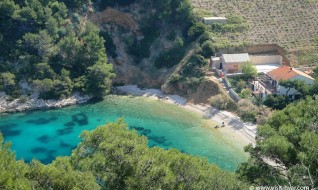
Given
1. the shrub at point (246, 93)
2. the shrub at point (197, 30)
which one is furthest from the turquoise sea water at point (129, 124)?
the shrub at point (197, 30)

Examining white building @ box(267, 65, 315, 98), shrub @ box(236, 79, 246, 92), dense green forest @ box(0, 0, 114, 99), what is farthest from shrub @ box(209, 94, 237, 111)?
dense green forest @ box(0, 0, 114, 99)

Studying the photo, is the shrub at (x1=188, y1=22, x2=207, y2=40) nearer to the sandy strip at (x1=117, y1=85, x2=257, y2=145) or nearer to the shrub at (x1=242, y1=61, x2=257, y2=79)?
the shrub at (x1=242, y1=61, x2=257, y2=79)

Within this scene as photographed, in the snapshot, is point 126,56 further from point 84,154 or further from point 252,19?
point 84,154

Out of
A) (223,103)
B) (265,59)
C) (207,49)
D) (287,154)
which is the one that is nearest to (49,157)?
(223,103)

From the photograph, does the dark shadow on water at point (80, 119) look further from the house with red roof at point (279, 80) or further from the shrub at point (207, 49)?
the house with red roof at point (279, 80)

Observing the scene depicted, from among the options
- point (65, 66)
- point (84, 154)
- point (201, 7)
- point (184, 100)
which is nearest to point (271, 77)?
point (184, 100)

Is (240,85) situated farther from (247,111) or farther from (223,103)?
(247,111)
